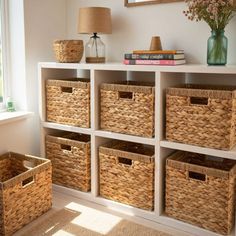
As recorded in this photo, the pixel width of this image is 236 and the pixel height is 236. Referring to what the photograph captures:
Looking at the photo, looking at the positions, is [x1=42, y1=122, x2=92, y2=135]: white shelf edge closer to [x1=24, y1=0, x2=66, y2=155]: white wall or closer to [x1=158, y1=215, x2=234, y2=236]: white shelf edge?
[x1=24, y1=0, x2=66, y2=155]: white wall

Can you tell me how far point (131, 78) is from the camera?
94.8 inches

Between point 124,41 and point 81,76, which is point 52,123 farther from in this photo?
point 124,41

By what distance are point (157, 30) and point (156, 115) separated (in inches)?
25.7

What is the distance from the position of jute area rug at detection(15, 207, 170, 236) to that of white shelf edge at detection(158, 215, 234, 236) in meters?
0.10

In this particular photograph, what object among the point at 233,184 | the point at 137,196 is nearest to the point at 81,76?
the point at 137,196

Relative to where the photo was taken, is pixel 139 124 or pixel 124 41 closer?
pixel 139 124

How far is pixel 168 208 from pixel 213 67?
838 millimetres

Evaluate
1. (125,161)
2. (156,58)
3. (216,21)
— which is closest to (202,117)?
(156,58)

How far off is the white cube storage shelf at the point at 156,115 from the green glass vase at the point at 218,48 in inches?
3.1

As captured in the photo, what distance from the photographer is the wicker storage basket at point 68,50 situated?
2232mm

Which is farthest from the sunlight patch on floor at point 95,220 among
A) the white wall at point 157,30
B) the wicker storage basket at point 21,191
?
the white wall at point 157,30

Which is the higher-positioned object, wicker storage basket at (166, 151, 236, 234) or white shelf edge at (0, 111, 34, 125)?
white shelf edge at (0, 111, 34, 125)

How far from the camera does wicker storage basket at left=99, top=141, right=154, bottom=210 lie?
2008 millimetres

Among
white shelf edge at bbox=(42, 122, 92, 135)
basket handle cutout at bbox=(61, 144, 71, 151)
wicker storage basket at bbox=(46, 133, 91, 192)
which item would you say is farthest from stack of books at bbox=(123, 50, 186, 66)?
basket handle cutout at bbox=(61, 144, 71, 151)
